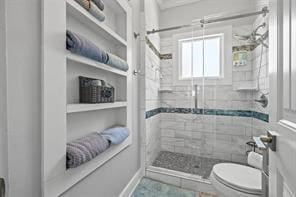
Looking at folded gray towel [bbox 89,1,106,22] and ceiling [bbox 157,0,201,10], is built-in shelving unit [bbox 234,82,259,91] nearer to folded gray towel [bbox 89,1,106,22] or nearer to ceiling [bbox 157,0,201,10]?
ceiling [bbox 157,0,201,10]

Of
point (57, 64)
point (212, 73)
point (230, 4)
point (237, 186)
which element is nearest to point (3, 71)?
point (57, 64)

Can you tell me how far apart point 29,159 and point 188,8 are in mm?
2896

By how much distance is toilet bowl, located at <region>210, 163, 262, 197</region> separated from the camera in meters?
1.15

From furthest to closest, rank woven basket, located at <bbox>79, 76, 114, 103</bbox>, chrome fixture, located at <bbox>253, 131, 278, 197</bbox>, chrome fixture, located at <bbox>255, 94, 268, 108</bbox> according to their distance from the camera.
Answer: chrome fixture, located at <bbox>255, 94, 268, 108</bbox> < woven basket, located at <bbox>79, 76, 114, 103</bbox> < chrome fixture, located at <bbox>253, 131, 278, 197</bbox>

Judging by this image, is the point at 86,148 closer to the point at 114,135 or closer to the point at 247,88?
the point at 114,135

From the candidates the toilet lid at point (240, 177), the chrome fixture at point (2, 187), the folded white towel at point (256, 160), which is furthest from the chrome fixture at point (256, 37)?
the chrome fixture at point (2, 187)

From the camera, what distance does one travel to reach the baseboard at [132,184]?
1.57m

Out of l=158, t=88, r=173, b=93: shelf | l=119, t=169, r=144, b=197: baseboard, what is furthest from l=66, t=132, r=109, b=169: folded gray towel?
l=158, t=88, r=173, b=93: shelf

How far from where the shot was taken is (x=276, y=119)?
0.63 metres

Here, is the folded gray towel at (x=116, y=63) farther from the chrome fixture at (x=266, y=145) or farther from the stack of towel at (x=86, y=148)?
the chrome fixture at (x=266, y=145)

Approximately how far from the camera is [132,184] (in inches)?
68.6

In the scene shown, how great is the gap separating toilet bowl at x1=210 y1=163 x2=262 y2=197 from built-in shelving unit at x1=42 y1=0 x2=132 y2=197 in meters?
0.92

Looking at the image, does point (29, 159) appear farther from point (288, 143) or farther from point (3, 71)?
point (288, 143)

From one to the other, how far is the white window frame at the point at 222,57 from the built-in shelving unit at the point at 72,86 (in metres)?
1.18
